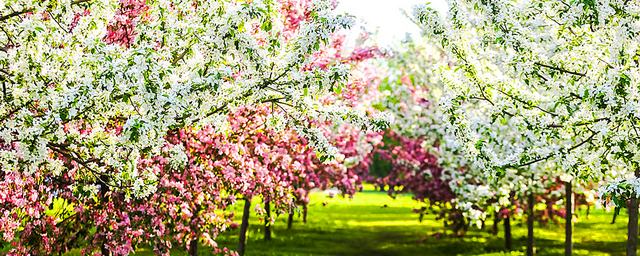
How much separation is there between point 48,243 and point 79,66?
4418 mm

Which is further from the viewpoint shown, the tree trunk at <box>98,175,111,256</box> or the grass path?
the grass path

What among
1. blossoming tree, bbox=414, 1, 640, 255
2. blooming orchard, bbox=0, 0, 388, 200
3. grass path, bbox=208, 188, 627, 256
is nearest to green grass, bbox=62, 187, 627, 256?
grass path, bbox=208, 188, 627, 256

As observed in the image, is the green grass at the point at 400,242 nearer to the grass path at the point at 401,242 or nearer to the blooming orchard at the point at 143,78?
the grass path at the point at 401,242

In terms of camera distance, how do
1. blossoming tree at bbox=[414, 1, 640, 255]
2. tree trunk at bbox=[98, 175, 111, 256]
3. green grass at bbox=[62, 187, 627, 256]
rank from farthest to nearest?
green grass at bbox=[62, 187, 627, 256] < tree trunk at bbox=[98, 175, 111, 256] < blossoming tree at bbox=[414, 1, 640, 255]

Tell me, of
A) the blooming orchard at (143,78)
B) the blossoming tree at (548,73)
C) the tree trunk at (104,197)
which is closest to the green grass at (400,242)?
the tree trunk at (104,197)

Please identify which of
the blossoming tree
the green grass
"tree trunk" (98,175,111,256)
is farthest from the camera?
the green grass

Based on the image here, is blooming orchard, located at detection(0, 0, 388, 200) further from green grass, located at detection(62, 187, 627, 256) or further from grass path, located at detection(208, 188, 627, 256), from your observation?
grass path, located at detection(208, 188, 627, 256)

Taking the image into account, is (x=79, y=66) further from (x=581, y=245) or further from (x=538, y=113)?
(x=581, y=245)

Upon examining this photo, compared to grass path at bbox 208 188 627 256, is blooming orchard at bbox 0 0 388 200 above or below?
above

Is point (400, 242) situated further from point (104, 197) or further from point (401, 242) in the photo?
point (104, 197)

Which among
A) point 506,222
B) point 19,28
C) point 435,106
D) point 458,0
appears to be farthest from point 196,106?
point 506,222

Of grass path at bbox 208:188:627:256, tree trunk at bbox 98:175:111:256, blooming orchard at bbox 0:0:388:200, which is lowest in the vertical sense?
grass path at bbox 208:188:627:256

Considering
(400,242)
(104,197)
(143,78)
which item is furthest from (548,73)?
(400,242)

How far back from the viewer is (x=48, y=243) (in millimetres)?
9266
